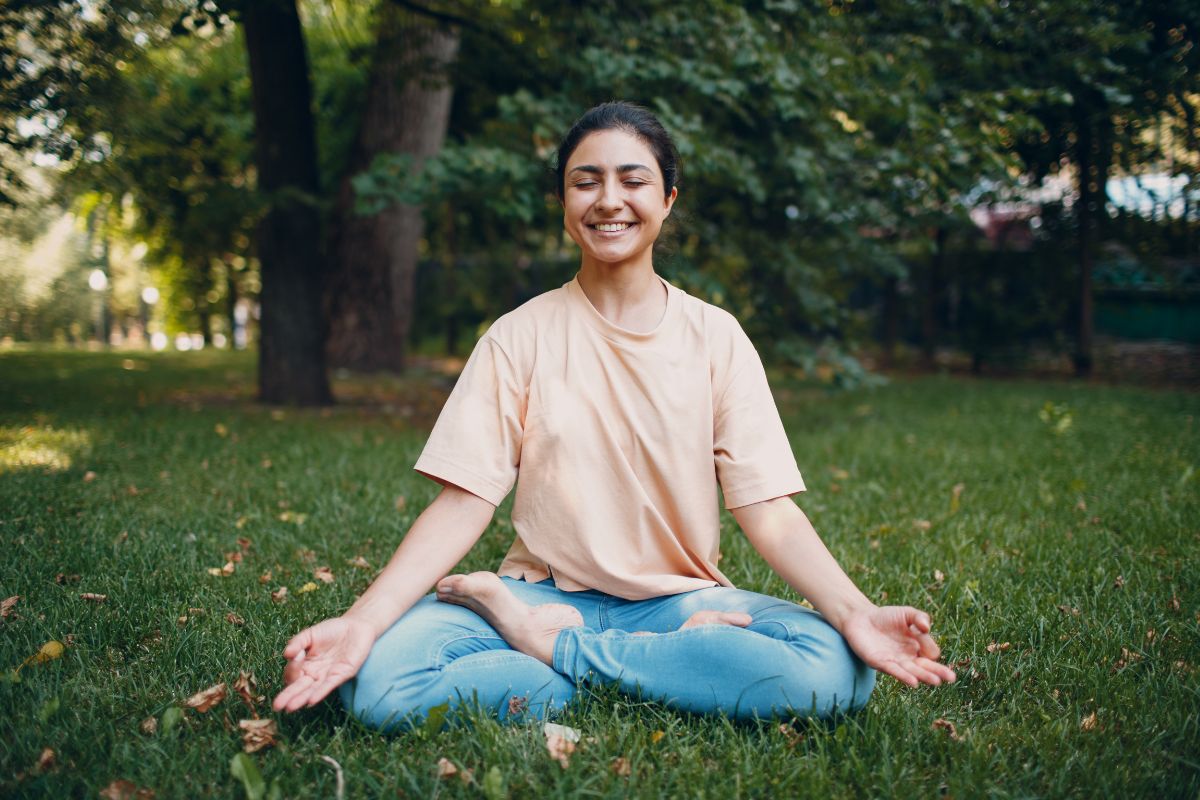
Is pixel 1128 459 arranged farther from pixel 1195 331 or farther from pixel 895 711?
pixel 1195 331

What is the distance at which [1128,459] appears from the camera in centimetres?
532

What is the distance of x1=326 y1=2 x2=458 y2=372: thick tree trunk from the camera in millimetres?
9398

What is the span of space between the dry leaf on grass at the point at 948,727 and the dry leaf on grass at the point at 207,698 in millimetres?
1673

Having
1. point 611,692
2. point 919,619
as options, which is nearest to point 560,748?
point 611,692

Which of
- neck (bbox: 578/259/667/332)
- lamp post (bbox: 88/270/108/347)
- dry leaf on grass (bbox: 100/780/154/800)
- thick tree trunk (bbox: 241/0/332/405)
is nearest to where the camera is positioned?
dry leaf on grass (bbox: 100/780/154/800)

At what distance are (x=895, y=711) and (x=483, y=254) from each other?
13.9 m

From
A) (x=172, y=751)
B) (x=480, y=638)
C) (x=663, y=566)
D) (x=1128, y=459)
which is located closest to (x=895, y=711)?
(x=663, y=566)

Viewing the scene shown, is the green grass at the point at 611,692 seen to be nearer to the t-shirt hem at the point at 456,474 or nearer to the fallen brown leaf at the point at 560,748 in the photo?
the fallen brown leaf at the point at 560,748

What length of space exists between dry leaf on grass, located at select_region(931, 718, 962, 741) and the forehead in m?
1.48

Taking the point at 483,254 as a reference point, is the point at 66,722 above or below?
below

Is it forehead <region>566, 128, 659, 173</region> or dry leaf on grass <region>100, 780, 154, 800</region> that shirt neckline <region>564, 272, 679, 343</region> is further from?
dry leaf on grass <region>100, 780, 154, 800</region>

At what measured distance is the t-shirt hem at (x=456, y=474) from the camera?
218cm

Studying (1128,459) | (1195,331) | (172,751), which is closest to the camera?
(172,751)

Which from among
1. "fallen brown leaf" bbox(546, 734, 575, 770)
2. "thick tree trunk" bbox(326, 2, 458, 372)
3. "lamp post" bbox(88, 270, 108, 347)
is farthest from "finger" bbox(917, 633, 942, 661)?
"lamp post" bbox(88, 270, 108, 347)
